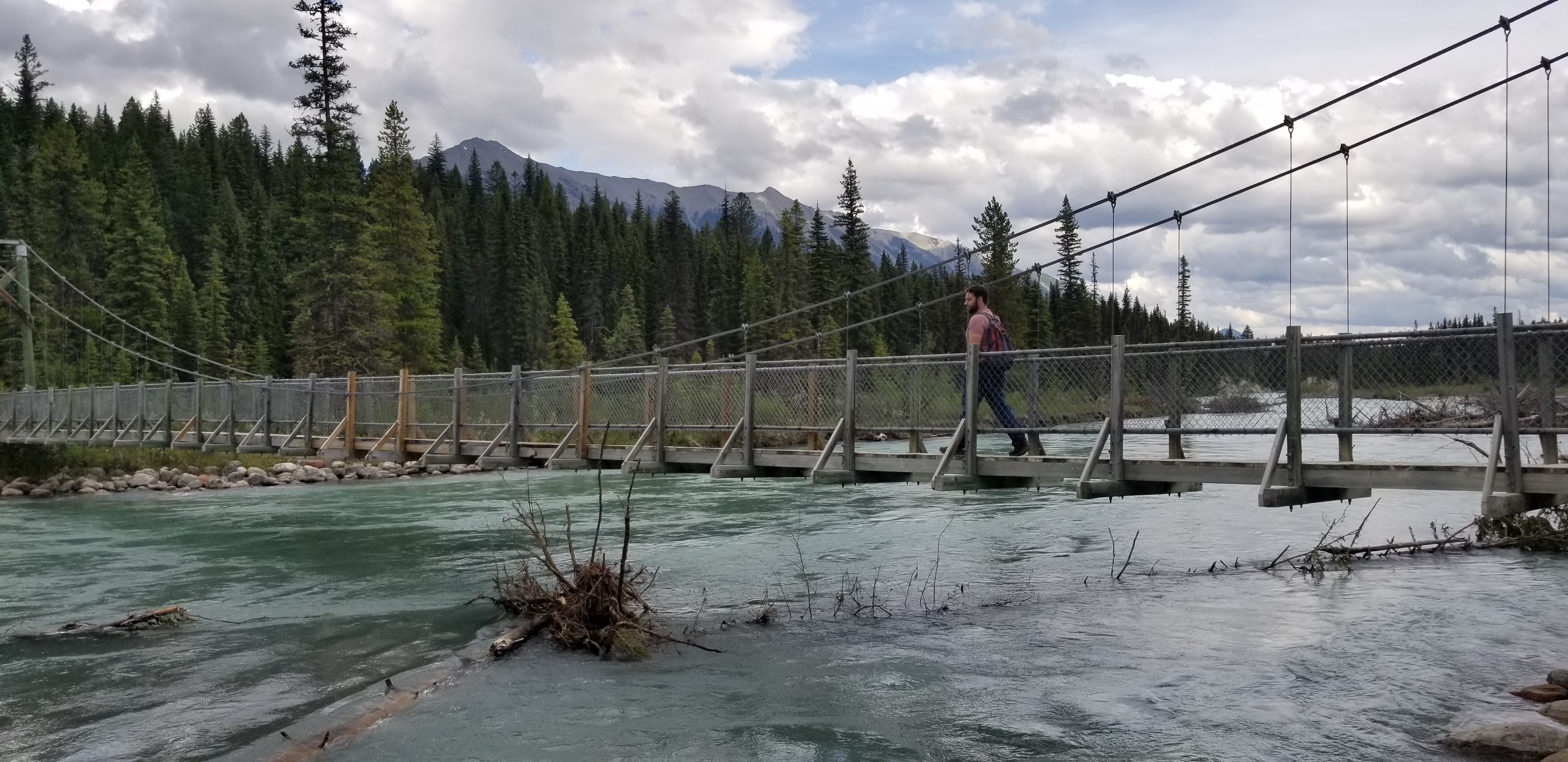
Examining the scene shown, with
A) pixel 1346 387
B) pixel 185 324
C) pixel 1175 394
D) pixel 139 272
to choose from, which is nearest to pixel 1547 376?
pixel 1346 387

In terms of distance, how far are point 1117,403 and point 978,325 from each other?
4.99 feet

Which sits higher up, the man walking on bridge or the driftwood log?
the man walking on bridge

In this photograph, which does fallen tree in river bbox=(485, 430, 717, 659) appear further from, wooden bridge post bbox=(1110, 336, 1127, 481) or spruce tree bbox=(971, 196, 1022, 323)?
spruce tree bbox=(971, 196, 1022, 323)

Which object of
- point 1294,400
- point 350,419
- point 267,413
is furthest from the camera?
point 267,413

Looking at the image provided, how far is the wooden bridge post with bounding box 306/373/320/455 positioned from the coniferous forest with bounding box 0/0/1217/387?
11.1m

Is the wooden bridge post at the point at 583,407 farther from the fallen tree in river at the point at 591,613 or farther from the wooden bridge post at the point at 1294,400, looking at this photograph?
the wooden bridge post at the point at 1294,400

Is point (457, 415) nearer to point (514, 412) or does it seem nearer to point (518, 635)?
point (514, 412)

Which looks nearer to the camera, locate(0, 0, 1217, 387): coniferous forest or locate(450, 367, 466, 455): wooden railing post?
locate(450, 367, 466, 455): wooden railing post

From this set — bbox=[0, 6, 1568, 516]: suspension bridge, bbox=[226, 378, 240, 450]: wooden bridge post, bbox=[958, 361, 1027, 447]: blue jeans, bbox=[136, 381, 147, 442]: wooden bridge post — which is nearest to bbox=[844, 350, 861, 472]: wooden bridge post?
bbox=[0, 6, 1568, 516]: suspension bridge

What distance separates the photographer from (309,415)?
1842cm

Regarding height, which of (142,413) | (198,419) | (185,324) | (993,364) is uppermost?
(185,324)

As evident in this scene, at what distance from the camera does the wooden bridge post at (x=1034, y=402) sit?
950 centimetres

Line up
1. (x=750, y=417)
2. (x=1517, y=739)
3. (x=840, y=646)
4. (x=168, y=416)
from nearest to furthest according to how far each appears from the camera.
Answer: (x=1517, y=739) → (x=840, y=646) → (x=750, y=417) → (x=168, y=416)

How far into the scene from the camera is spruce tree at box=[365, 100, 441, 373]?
156 ft
